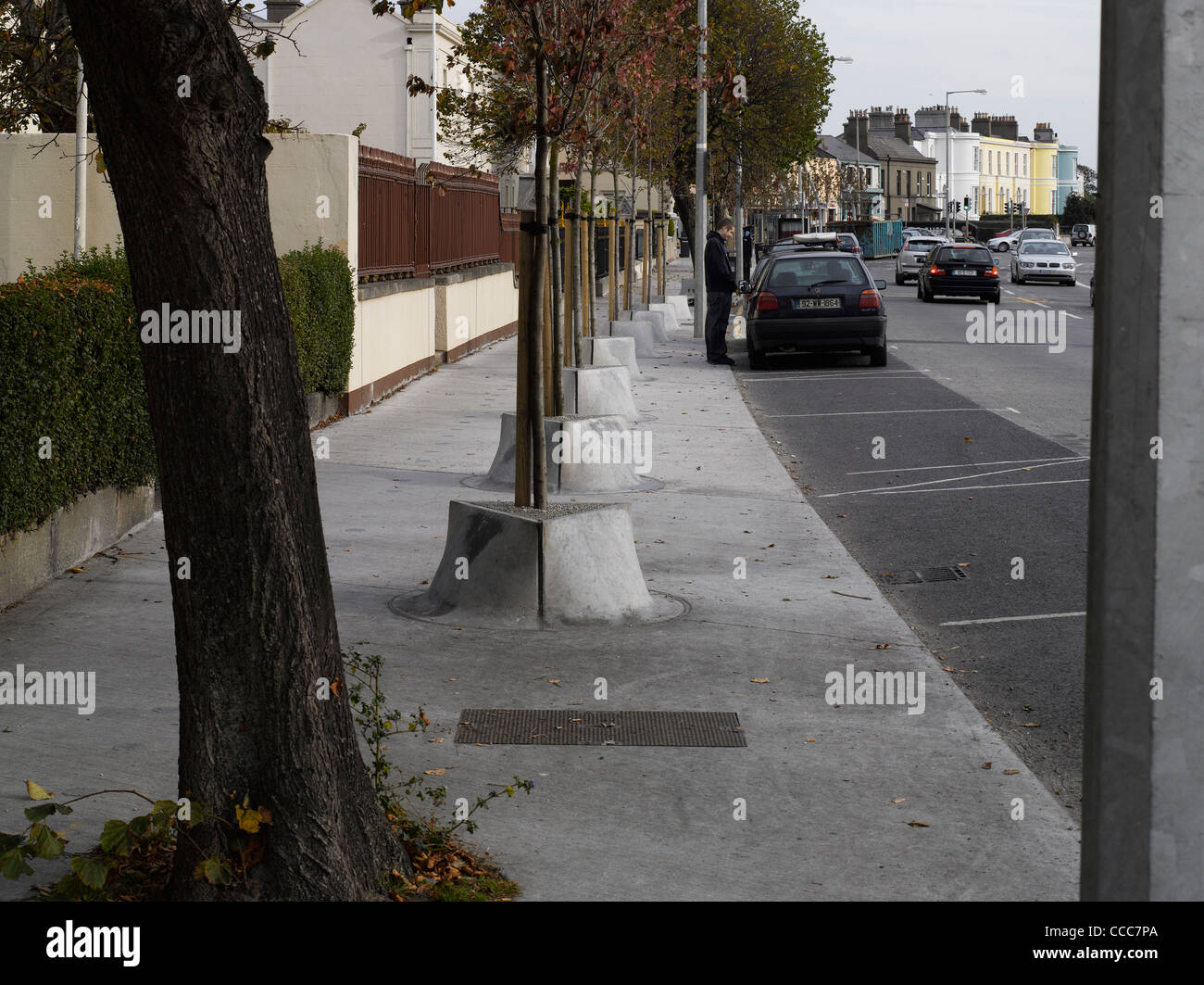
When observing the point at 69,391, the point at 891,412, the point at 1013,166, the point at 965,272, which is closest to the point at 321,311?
the point at 891,412

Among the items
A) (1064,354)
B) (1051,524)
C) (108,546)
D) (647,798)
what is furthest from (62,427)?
(1064,354)

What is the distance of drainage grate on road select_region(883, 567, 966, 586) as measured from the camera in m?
8.87

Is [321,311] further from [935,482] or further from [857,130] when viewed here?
[857,130]

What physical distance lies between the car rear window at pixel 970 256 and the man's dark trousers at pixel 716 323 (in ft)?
58.2

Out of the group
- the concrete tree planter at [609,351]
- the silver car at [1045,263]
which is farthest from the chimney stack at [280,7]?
the concrete tree planter at [609,351]

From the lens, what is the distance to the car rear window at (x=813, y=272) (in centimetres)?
2277

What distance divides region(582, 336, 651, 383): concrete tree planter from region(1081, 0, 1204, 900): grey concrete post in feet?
49.9

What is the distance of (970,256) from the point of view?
4034 centimetres

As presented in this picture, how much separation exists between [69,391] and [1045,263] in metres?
46.9

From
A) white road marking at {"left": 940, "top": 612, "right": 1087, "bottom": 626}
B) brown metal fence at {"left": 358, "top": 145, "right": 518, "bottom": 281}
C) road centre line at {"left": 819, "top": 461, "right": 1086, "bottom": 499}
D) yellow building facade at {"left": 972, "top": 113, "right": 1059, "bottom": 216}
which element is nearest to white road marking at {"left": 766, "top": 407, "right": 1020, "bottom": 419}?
road centre line at {"left": 819, "top": 461, "right": 1086, "bottom": 499}

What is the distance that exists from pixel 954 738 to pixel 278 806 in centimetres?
288

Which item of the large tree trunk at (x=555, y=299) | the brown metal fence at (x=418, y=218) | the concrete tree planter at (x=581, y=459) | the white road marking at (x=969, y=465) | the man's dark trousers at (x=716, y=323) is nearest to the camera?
the large tree trunk at (x=555, y=299)

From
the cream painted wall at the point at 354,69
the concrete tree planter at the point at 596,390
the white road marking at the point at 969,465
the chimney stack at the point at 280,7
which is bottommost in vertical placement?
the white road marking at the point at 969,465

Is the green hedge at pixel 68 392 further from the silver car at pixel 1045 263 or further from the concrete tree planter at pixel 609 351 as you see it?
the silver car at pixel 1045 263
